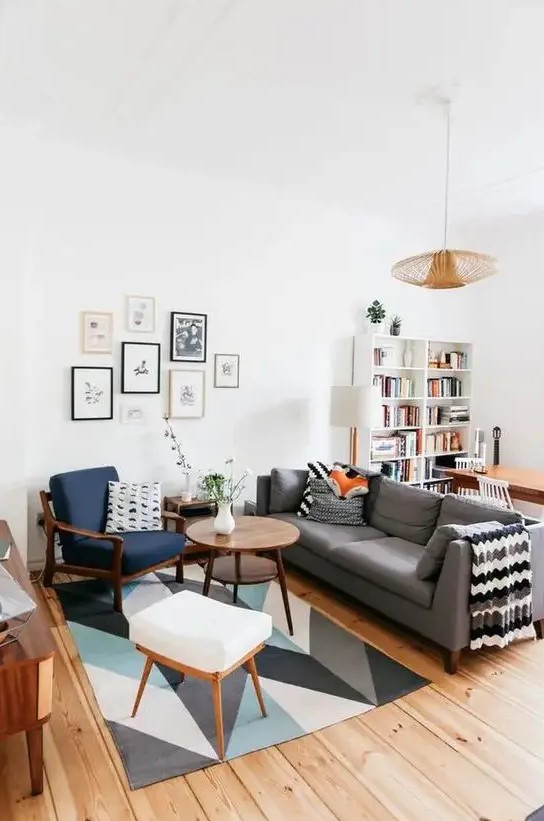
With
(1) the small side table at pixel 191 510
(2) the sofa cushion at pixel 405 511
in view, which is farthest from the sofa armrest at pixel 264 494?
(2) the sofa cushion at pixel 405 511

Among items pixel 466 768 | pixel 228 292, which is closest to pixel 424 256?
pixel 228 292

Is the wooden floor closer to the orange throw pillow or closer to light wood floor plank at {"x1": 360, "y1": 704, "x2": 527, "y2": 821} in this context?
light wood floor plank at {"x1": 360, "y1": 704, "x2": 527, "y2": 821}

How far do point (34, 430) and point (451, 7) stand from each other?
3.51 m

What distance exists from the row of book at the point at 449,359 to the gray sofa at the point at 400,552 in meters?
2.14

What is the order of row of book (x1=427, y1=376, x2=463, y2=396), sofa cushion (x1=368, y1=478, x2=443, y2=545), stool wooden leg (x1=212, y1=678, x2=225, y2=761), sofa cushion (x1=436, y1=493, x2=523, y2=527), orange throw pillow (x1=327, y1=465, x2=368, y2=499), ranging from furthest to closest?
row of book (x1=427, y1=376, x2=463, y2=396), orange throw pillow (x1=327, y1=465, x2=368, y2=499), sofa cushion (x1=368, y1=478, x2=443, y2=545), sofa cushion (x1=436, y1=493, x2=523, y2=527), stool wooden leg (x1=212, y1=678, x2=225, y2=761)

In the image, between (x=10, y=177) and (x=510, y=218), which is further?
(x=510, y=218)

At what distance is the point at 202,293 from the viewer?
15.4 feet

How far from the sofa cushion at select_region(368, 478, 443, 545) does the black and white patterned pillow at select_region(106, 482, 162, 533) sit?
63.5 inches

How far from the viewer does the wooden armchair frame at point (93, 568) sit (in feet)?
11.6

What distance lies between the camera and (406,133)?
3.63m

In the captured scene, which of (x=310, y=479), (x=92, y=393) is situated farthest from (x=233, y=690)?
(x=92, y=393)

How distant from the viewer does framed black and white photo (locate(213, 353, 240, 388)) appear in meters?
4.79

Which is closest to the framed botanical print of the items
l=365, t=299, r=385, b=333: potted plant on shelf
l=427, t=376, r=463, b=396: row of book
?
l=365, t=299, r=385, b=333: potted plant on shelf

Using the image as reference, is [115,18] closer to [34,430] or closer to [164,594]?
[34,430]
